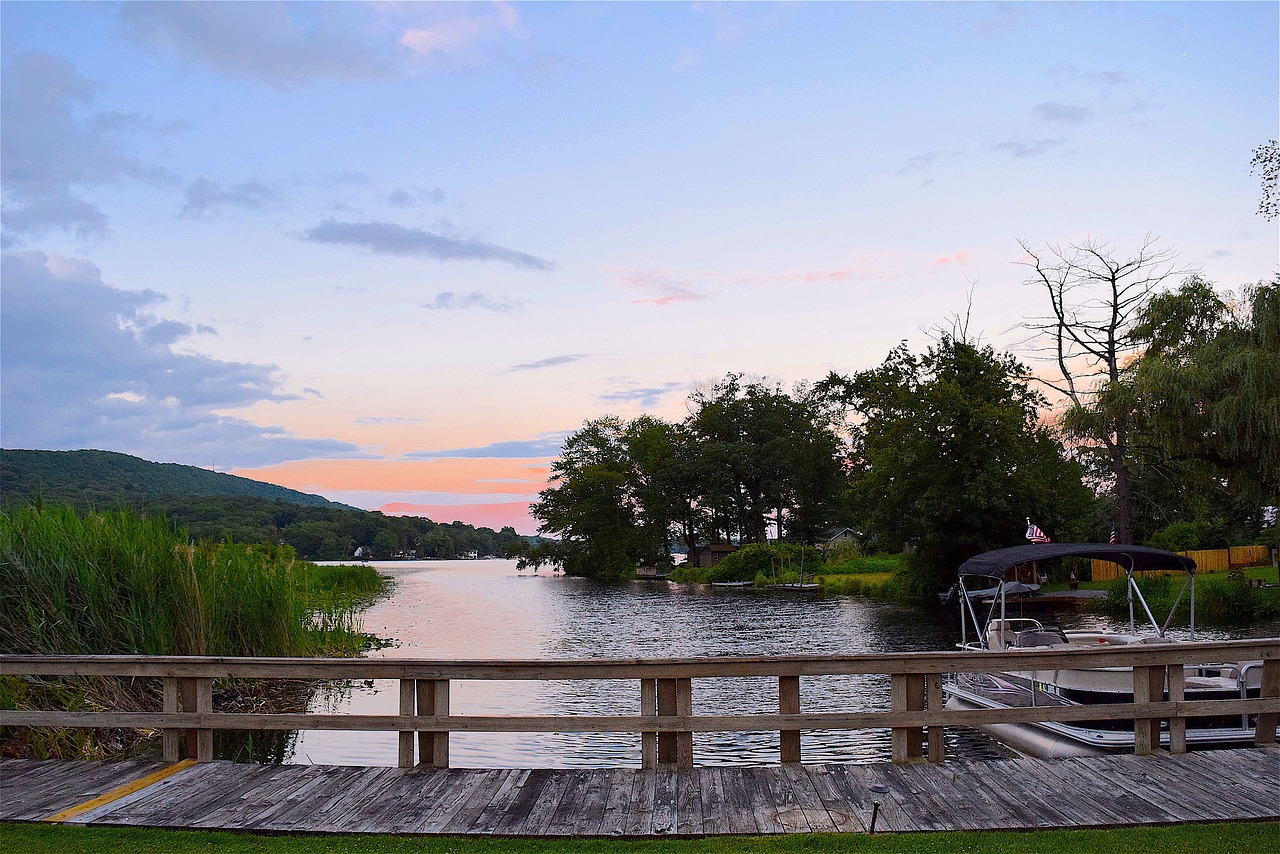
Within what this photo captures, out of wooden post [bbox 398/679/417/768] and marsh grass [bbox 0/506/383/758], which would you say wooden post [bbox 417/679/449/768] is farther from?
marsh grass [bbox 0/506/383/758]

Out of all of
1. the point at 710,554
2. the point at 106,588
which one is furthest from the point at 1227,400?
the point at 710,554

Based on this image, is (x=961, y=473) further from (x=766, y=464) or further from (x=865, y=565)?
(x=766, y=464)

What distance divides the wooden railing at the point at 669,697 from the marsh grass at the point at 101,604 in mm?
2380

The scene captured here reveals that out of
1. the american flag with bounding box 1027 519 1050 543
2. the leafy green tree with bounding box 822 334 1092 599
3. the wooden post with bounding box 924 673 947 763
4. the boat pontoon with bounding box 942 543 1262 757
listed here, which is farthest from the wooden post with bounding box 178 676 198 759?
the leafy green tree with bounding box 822 334 1092 599

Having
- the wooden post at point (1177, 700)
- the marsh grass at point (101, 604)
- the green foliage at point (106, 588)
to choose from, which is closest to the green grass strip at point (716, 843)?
the wooden post at point (1177, 700)

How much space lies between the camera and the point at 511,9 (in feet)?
56.6

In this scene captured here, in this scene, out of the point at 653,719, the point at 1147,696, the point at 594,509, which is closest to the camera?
the point at 653,719

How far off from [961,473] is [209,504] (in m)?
33.9

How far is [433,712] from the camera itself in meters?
7.95

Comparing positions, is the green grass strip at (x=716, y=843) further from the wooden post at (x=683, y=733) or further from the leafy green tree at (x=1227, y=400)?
the leafy green tree at (x=1227, y=400)

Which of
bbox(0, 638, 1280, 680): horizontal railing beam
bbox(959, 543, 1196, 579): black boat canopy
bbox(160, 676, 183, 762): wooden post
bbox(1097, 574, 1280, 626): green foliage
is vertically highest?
bbox(959, 543, 1196, 579): black boat canopy

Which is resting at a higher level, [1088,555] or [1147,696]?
[1088,555]

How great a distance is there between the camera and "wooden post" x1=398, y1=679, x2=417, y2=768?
7.90 metres

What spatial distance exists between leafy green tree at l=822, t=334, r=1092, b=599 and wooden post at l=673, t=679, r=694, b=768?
39158 millimetres
